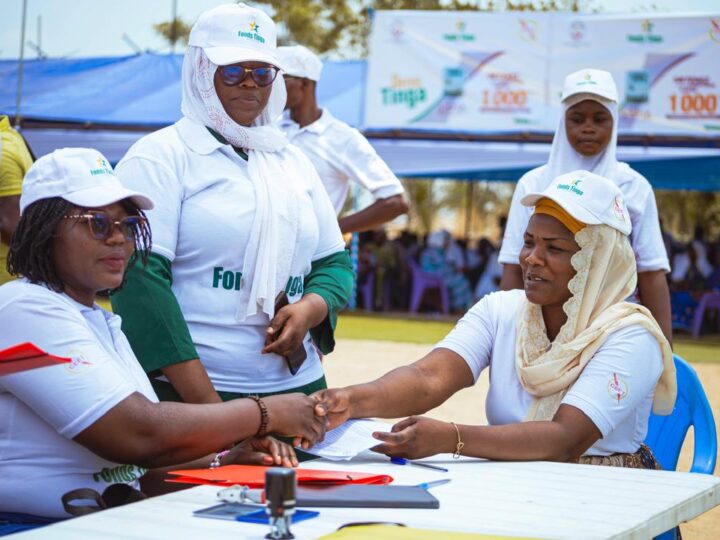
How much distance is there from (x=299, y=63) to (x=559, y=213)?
254cm

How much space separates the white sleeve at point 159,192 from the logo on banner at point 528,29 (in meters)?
13.0

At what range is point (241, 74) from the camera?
10.9 ft

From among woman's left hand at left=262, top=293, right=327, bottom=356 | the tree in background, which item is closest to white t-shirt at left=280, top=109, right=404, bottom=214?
woman's left hand at left=262, top=293, right=327, bottom=356

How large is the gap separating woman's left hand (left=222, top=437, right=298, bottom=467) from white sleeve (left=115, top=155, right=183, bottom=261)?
1.99 ft

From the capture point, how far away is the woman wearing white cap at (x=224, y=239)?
3096 millimetres

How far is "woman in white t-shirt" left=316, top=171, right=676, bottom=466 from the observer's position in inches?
125

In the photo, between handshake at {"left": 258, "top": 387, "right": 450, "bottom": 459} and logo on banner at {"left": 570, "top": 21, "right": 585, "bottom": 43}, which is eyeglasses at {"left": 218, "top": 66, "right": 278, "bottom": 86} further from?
logo on banner at {"left": 570, "top": 21, "right": 585, "bottom": 43}

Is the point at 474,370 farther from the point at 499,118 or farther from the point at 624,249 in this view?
the point at 499,118

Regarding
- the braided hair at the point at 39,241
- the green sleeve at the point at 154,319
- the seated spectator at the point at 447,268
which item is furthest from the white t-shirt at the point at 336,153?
the seated spectator at the point at 447,268

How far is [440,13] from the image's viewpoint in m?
15.7

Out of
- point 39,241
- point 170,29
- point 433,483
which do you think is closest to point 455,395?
point 433,483

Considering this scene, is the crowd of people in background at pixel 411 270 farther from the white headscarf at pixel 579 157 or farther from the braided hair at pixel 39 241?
the braided hair at pixel 39 241

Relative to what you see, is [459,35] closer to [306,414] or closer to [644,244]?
[644,244]

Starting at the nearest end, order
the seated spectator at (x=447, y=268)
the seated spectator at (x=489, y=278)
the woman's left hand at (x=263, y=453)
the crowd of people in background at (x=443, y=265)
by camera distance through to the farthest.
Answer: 1. the woman's left hand at (x=263, y=453)
2. the crowd of people in background at (x=443, y=265)
3. the seated spectator at (x=447, y=268)
4. the seated spectator at (x=489, y=278)
